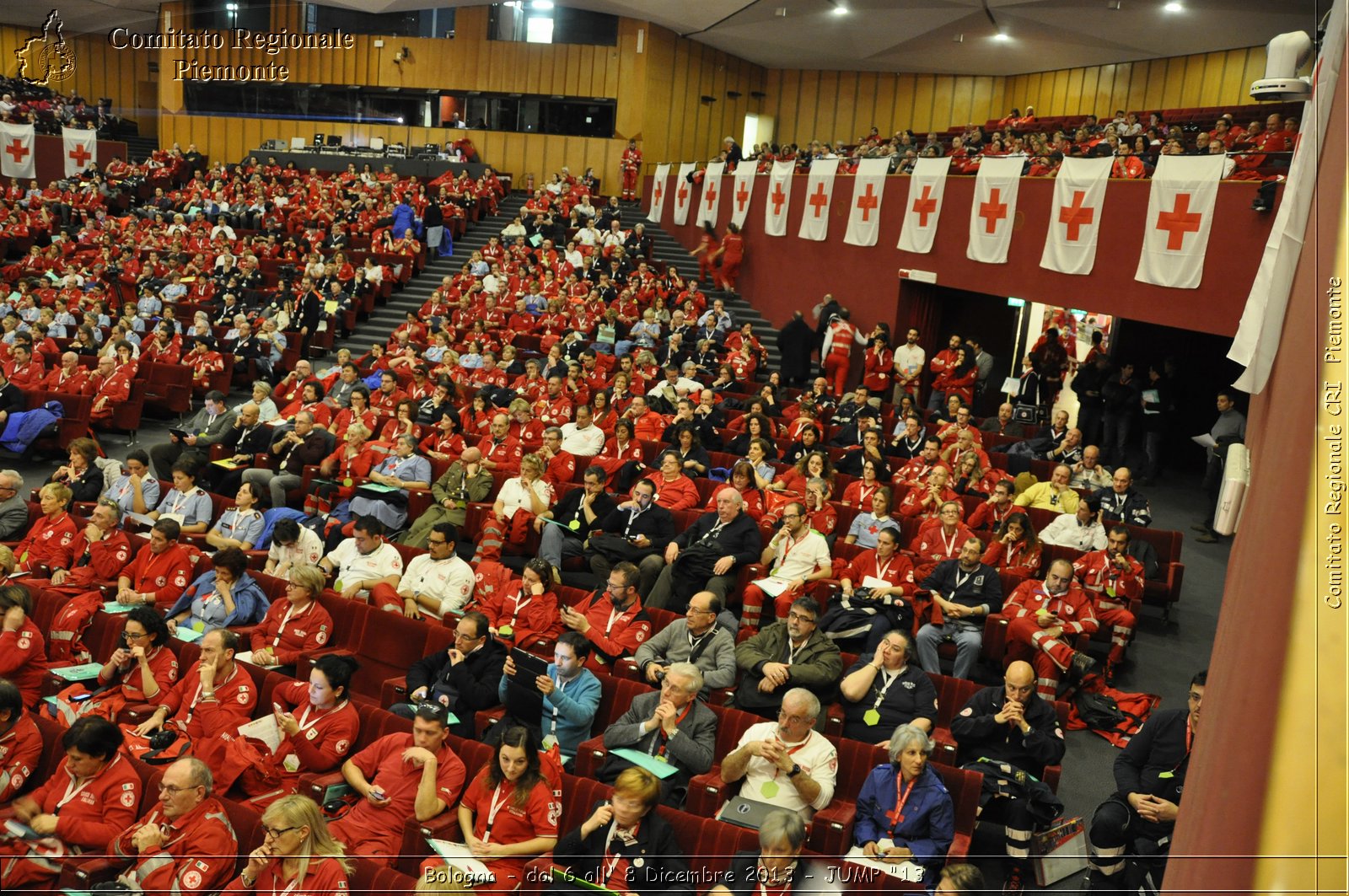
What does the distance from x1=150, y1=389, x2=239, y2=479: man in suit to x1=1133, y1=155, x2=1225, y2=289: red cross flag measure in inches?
304

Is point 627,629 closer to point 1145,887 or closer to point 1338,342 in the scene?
point 1145,887

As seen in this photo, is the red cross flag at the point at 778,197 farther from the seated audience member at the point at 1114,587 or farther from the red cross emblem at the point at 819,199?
the seated audience member at the point at 1114,587

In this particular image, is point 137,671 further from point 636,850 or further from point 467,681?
point 636,850

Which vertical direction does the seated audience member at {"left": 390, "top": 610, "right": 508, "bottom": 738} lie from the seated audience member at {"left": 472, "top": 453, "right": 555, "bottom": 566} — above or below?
below

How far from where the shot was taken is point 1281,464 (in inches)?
86.6

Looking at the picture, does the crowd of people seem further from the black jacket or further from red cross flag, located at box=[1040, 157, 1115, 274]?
red cross flag, located at box=[1040, 157, 1115, 274]

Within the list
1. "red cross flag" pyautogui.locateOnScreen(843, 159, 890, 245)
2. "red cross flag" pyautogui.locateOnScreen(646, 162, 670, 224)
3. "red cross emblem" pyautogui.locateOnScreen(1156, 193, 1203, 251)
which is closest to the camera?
"red cross emblem" pyautogui.locateOnScreen(1156, 193, 1203, 251)

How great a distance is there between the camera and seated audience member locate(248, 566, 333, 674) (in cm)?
584

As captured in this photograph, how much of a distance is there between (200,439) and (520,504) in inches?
132

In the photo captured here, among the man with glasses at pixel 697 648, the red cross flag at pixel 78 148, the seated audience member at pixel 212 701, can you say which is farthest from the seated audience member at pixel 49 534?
the red cross flag at pixel 78 148

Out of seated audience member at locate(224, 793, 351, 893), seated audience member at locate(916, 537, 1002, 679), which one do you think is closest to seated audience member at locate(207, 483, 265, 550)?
seated audience member at locate(224, 793, 351, 893)

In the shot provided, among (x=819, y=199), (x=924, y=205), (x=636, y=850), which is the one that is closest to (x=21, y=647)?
(x=636, y=850)

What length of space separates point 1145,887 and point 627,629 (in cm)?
274

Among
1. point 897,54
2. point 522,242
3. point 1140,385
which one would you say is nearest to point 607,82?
point 897,54
